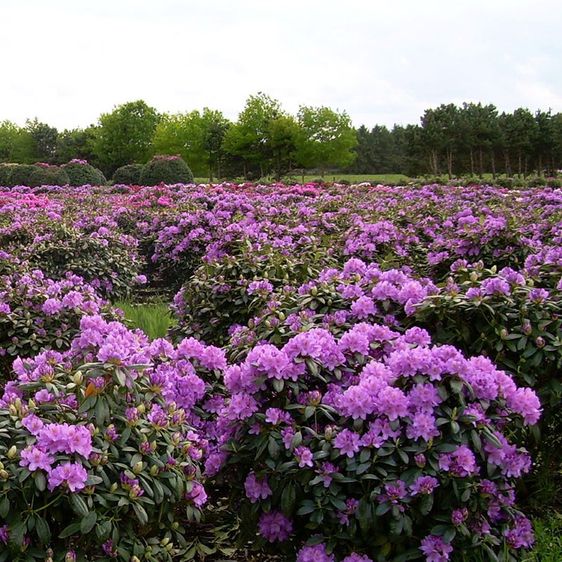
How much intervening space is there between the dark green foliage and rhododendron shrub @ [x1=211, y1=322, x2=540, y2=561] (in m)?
20.3

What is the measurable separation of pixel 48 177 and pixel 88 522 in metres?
19.5

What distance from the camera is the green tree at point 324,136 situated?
147 feet

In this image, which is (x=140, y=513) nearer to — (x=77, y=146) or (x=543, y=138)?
(x=543, y=138)

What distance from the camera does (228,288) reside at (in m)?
3.77

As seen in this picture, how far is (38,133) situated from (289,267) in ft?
194

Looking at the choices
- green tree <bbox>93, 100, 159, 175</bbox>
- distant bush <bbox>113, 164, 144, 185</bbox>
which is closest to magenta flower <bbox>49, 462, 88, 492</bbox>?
distant bush <bbox>113, 164, 144, 185</bbox>

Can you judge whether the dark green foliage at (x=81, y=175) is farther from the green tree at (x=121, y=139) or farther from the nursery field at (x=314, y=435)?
the green tree at (x=121, y=139)

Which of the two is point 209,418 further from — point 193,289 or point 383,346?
point 193,289

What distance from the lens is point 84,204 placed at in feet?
34.1

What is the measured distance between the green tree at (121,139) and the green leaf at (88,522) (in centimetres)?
4867

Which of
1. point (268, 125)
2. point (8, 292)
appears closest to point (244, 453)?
point (8, 292)

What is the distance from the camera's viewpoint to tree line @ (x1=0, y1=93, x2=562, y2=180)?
45.5 meters

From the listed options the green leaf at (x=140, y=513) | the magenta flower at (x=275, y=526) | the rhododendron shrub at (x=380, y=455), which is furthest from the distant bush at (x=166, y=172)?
the green leaf at (x=140, y=513)

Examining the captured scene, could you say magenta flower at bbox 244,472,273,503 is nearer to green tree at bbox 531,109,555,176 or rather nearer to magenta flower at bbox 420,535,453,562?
magenta flower at bbox 420,535,453,562
